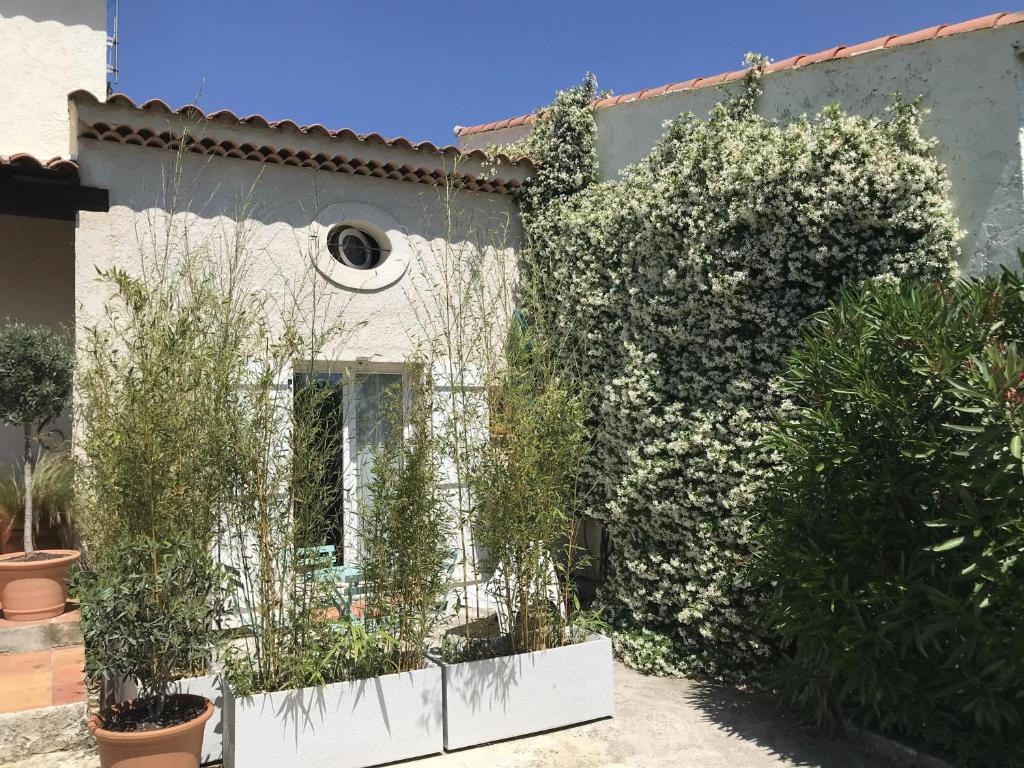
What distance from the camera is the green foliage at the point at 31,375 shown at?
585 centimetres

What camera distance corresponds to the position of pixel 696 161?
20.6ft

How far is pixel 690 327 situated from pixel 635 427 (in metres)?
0.94

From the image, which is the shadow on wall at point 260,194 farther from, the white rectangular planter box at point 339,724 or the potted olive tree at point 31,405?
the white rectangular planter box at point 339,724

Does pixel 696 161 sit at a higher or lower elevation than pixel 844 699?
higher

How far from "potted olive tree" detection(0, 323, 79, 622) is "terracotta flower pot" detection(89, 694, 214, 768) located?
2264mm

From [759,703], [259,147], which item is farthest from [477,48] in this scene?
[759,703]

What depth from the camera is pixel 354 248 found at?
7371mm

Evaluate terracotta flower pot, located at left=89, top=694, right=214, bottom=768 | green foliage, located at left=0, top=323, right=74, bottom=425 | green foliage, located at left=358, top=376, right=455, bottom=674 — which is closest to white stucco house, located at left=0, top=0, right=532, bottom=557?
green foliage, located at left=0, top=323, right=74, bottom=425

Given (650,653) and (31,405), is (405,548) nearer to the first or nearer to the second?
(650,653)

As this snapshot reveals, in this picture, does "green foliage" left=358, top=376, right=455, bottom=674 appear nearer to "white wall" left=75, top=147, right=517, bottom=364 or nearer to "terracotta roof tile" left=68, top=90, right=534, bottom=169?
"white wall" left=75, top=147, right=517, bottom=364

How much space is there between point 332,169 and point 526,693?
4.70m

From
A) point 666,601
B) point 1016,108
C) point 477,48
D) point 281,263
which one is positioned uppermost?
point 477,48

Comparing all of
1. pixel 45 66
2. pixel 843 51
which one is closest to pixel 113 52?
pixel 45 66

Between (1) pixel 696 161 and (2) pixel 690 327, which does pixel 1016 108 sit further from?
(2) pixel 690 327
